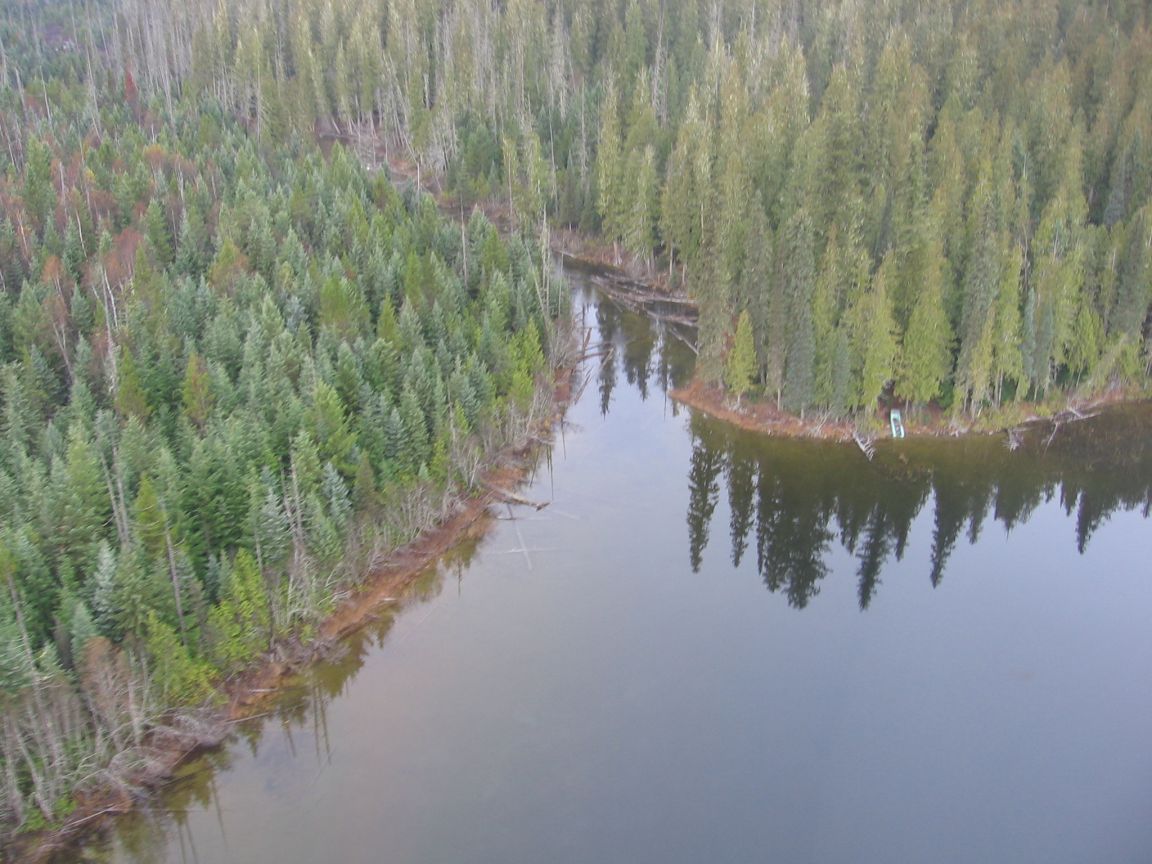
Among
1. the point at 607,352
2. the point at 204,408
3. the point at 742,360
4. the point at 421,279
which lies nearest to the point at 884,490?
the point at 742,360

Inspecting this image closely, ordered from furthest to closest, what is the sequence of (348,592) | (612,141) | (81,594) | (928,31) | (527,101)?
(527,101)
(928,31)
(612,141)
(348,592)
(81,594)

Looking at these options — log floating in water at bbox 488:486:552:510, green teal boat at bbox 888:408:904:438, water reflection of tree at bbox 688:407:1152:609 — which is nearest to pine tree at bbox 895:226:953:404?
green teal boat at bbox 888:408:904:438

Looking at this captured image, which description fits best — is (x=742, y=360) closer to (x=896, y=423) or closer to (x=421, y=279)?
(x=896, y=423)

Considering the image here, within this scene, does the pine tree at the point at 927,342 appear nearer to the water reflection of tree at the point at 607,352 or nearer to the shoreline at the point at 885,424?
the shoreline at the point at 885,424

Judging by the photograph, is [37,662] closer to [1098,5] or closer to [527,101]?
[527,101]

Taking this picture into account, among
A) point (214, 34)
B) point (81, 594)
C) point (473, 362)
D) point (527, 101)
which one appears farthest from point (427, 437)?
point (214, 34)

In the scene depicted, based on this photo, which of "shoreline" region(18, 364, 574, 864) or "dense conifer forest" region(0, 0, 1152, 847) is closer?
→ "shoreline" region(18, 364, 574, 864)

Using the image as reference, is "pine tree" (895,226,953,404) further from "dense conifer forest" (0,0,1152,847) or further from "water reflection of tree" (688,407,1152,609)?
"water reflection of tree" (688,407,1152,609)
